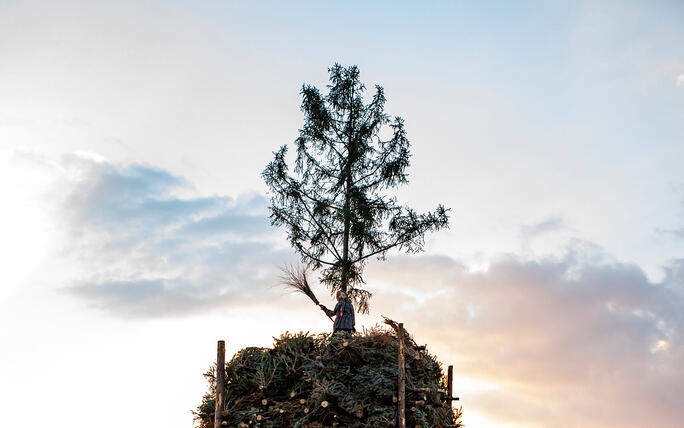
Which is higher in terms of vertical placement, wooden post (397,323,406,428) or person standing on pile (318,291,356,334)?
person standing on pile (318,291,356,334)

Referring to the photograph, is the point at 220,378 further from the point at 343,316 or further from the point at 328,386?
the point at 343,316

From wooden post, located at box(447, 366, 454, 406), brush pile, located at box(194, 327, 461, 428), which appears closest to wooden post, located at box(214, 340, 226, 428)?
brush pile, located at box(194, 327, 461, 428)

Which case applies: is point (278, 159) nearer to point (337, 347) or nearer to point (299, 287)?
point (299, 287)

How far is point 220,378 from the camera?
15.4 metres

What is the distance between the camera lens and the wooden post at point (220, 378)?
1493 cm

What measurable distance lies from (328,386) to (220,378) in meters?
2.87

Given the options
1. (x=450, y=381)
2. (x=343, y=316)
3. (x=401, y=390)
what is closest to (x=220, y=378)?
(x=343, y=316)

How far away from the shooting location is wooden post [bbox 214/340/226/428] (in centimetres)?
1493

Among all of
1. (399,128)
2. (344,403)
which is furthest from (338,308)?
(399,128)

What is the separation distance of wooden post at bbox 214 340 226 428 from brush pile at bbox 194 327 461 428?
16 centimetres

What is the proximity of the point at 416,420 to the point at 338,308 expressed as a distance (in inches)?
156

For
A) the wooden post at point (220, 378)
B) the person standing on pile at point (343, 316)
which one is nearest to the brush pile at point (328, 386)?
the wooden post at point (220, 378)

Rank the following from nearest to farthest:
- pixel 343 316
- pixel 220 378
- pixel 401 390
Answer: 1. pixel 401 390
2. pixel 220 378
3. pixel 343 316

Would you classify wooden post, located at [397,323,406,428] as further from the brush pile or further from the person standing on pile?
the person standing on pile
